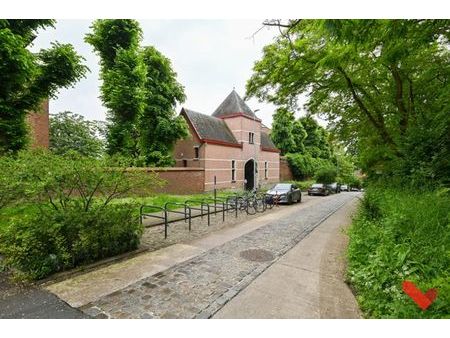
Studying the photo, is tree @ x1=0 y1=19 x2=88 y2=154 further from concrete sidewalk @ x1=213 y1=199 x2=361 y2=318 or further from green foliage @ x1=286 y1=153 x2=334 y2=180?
green foliage @ x1=286 y1=153 x2=334 y2=180

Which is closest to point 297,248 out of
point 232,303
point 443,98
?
point 232,303

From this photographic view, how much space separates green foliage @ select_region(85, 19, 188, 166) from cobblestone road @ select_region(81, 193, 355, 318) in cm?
1194

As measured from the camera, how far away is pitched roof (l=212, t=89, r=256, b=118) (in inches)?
1042

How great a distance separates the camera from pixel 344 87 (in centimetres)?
1015

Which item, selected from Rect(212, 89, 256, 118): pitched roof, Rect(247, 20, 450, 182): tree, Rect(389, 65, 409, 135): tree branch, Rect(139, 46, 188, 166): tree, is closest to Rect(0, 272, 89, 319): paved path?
Rect(247, 20, 450, 182): tree

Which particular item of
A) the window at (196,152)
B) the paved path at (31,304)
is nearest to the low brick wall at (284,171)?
the window at (196,152)

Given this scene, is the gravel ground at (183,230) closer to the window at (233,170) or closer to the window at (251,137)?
the window at (233,170)

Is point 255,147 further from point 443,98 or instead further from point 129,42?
point 443,98

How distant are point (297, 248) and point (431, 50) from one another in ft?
26.9

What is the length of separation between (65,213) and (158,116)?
51.3ft

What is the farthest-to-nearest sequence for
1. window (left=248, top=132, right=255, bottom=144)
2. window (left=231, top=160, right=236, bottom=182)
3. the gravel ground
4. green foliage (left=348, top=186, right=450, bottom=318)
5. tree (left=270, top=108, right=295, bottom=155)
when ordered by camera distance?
1. tree (left=270, top=108, right=295, bottom=155)
2. window (left=248, top=132, right=255, bottom=144)
3. window (left=231, top=160, right=236, bottom=182)
4. the gravel ground
5. green foliage (left=348, top=186, right=450, bottom=318)

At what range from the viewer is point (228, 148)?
24.3 metres

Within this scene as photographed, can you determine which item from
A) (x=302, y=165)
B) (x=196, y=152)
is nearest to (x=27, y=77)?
(x=196, y=152)

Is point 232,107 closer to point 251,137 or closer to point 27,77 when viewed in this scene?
point 251,137
